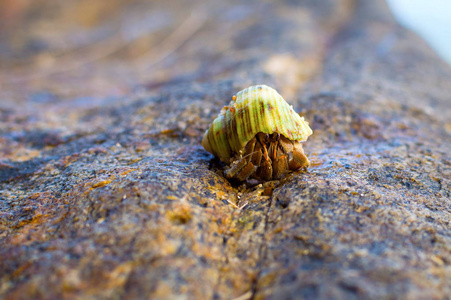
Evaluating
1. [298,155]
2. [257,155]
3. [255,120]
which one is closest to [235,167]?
[257,155]

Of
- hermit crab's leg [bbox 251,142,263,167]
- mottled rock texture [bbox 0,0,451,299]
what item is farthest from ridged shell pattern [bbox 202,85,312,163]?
mottled rock texture [bbox 0,0,451,299]

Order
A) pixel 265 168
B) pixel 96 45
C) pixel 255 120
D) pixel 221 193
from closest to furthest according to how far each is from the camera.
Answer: pixel 255 120 < pixel 221 193 < pixel 265 168 < pixel 96 45

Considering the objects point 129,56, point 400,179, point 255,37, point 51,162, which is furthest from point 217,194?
point 129,56

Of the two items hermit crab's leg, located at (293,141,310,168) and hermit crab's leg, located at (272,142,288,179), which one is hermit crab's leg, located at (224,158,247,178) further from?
hermit crab's leg, located at (293,141,310,168)

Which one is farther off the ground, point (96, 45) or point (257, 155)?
point (96, 45)

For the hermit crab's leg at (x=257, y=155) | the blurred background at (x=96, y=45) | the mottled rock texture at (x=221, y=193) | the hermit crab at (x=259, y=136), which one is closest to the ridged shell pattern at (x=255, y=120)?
the hermit crab at (x=259, y=136)

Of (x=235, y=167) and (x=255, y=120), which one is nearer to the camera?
(x=255, y=120)

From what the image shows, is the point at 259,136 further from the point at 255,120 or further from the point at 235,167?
the point at 235,167

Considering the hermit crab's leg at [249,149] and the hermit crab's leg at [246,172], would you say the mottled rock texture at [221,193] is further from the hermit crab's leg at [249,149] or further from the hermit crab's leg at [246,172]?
the hermit crab's leg at [249,149]
